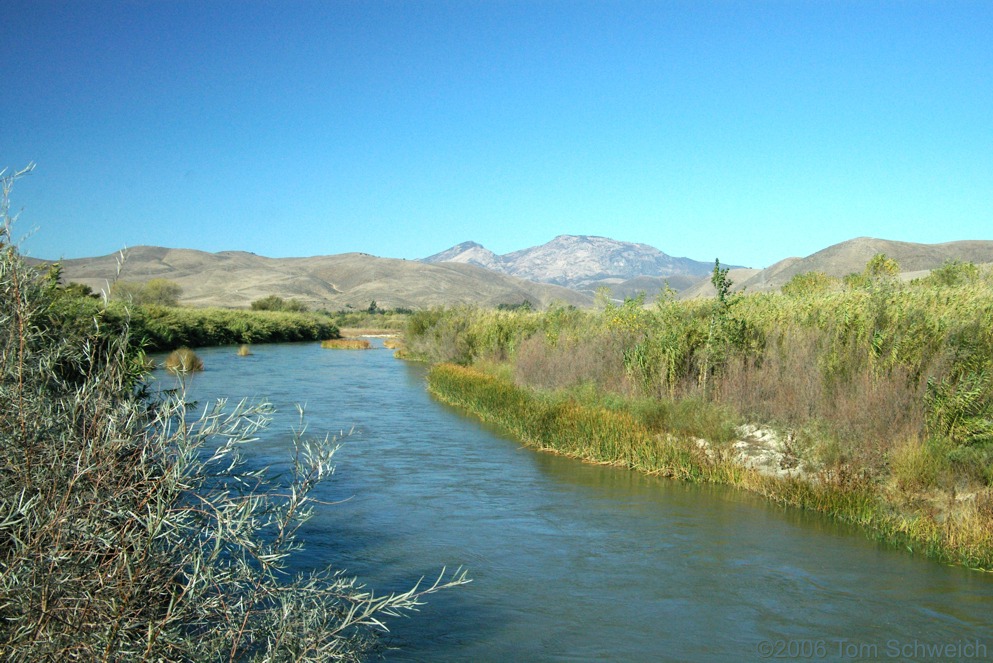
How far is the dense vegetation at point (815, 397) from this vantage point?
10109 millimetres

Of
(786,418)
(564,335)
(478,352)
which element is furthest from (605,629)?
(478,352)

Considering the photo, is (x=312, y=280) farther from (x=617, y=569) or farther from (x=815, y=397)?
(x=617, y=569)

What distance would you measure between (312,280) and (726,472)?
15142 cm

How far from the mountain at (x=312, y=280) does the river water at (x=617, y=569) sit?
11333 centimetres

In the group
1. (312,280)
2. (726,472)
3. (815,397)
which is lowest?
(726,472)

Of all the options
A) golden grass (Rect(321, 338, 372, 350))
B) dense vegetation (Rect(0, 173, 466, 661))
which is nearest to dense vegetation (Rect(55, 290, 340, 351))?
golden grass (Rect(321, 338, 372, 350))

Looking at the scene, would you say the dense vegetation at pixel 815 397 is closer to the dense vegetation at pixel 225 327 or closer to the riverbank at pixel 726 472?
the riverbank at pixel 726 472

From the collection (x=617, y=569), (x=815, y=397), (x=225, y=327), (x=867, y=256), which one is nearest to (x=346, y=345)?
(x=225, y=327)

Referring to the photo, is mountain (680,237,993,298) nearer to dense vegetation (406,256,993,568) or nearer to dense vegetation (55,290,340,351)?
dense vegetation (55,290,340,351)

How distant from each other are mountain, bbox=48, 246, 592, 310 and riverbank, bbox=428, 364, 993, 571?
10907 cm

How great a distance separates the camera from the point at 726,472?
12938mm

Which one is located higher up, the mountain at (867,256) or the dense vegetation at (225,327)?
the mountain at (867,256)

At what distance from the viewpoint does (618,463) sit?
14617mm

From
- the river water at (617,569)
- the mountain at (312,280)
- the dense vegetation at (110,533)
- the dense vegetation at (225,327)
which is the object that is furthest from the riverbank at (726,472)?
the mountain at (312,280)
